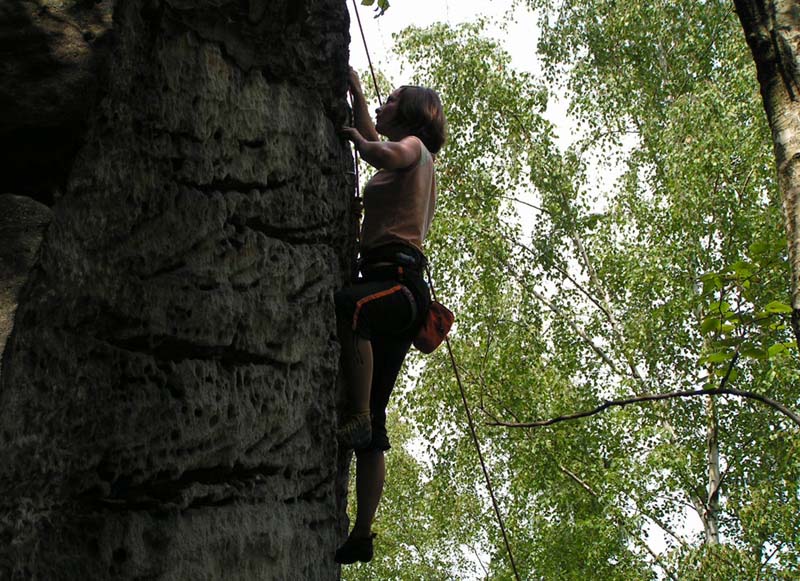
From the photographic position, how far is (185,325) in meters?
2.24

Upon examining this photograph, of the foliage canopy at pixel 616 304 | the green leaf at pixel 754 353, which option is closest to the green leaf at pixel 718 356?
the green leaf at pixel 754 353

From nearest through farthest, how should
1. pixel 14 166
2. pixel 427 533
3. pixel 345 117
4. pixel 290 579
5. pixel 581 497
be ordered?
pixel 290 579, pixel 14 166, pixel 345 117, pixel 581 497, pixel 427 533

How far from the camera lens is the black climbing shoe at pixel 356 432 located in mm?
2855

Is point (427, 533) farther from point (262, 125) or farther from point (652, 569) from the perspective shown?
point (262, 125)

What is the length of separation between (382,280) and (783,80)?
Answer: 1.42m

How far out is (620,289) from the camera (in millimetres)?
17375

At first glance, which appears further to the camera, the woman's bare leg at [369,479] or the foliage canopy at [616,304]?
the foliage canopy at [616,304]

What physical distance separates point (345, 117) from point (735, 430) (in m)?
14.4

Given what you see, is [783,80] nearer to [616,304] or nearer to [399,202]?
[399,202]

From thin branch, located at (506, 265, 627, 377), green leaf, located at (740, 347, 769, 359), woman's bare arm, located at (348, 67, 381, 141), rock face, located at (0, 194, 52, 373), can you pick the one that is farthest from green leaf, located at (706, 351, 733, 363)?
thin branch, located at (506, 265, 627, 377)

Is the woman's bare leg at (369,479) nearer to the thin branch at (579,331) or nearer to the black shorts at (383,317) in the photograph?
the black shorts at (383,317)

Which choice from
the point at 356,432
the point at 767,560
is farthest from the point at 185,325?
the point at 767,560

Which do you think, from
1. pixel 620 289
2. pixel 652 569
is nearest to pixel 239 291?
pixel 652 569

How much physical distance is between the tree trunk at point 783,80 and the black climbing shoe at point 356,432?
1.37 meters
